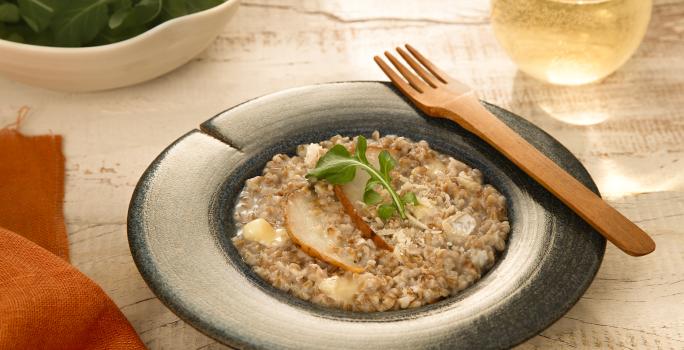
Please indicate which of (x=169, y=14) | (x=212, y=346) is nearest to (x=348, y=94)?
(x=169, y=14)

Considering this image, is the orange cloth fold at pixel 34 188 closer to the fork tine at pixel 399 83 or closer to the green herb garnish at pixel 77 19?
the green herb garnish at pixel 77 19

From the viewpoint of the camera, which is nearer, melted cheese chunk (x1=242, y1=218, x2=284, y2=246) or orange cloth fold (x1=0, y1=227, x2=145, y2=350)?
orange cloth fold (x1=0, y1=227, x2=145, y2=350)

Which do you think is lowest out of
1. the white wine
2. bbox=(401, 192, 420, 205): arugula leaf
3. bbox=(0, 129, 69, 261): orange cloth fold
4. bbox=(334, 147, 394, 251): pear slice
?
bbox=(0, 129, 69, 261): orange cloth fold

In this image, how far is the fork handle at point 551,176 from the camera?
1.70 m

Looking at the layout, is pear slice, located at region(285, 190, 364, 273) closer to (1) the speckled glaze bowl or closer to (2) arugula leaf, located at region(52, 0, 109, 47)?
(1) the speckled glaze bowl

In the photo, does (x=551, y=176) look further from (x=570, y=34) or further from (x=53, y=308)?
(x=53, y=308)

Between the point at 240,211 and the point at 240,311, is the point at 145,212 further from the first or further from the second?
the point at 240,311

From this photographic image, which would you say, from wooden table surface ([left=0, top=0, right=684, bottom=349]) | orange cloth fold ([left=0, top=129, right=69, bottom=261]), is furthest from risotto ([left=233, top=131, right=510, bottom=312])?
orange cloth fold ([left=0, top=129, right=69, bottom=261])

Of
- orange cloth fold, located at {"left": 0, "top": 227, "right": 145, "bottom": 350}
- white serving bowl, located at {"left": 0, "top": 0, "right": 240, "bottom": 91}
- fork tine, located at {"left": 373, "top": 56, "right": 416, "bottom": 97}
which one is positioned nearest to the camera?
orange cloth fold, located at {"left": 0, "top": 227, "right": 145, "bottom": 350}

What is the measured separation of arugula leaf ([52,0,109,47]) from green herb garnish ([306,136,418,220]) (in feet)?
2.95

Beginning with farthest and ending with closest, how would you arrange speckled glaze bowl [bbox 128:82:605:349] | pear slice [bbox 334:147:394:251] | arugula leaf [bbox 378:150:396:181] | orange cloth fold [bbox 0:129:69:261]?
1. orange cloth fold [bbox 0:129:69:261]
2. arugula leaf [bbox 378:150:396:181]
3. pear slice [bbox 334:147:394:251]
4. speckled glaze bowl [bbox 128:82:605:349]

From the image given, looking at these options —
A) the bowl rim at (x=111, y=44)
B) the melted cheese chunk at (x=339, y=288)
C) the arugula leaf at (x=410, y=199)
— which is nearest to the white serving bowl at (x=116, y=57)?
the bowl rim at (x=111, y=44)

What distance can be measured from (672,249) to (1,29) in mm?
1892

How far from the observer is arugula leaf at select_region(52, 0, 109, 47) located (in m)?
2.38
